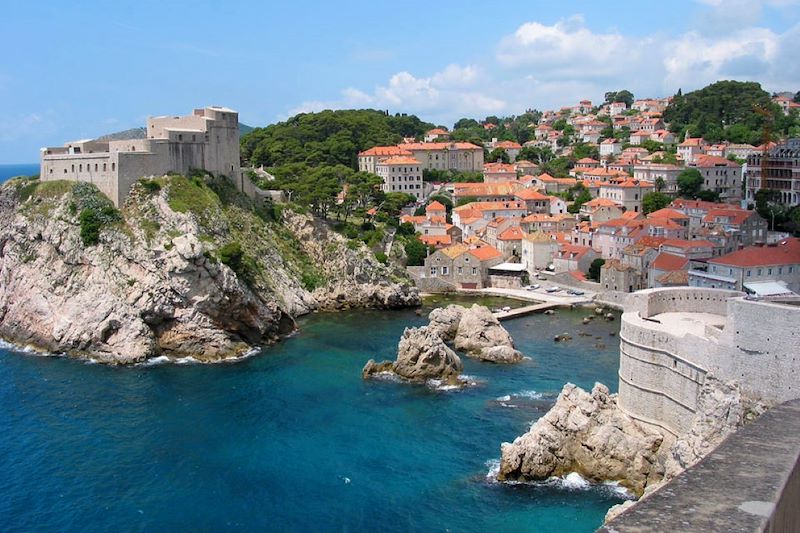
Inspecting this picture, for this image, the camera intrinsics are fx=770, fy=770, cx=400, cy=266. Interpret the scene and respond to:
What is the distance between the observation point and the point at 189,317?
39156 millimetres

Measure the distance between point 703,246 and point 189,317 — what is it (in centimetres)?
3271

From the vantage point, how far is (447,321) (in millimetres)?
40812

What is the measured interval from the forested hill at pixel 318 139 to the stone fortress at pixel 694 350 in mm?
52824

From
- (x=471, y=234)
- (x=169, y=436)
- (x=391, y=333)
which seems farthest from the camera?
(x=471, y=234)

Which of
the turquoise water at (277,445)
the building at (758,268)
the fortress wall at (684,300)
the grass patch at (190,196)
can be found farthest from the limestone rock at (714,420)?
the grass patch at (190,196)

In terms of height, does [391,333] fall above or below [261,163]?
below

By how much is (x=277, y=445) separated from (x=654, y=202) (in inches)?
1937

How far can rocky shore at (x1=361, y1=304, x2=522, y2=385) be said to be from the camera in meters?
33.7

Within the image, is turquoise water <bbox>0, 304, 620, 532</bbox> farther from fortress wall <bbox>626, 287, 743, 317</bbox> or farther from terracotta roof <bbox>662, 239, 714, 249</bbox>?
terracotta roof <bbox>662, 239, 714, 249</bbox>

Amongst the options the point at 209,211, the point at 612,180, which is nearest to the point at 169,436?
the point at 209,211

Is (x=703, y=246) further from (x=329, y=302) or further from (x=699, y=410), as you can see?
(x=699, y=410)

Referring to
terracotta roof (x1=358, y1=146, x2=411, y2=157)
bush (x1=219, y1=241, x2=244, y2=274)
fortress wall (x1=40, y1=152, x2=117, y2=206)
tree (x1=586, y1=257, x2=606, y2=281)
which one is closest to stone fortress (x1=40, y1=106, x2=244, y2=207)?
fortress wall (x1=40, y1=152, x2=117, y2=206)

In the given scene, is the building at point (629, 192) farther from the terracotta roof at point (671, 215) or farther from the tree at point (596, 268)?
the tree at point (596, 268)

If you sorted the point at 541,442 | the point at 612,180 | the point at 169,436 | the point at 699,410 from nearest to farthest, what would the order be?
the point at 699,410 → the point at 541,442 → the point at 169,436 → the point at 612,180
